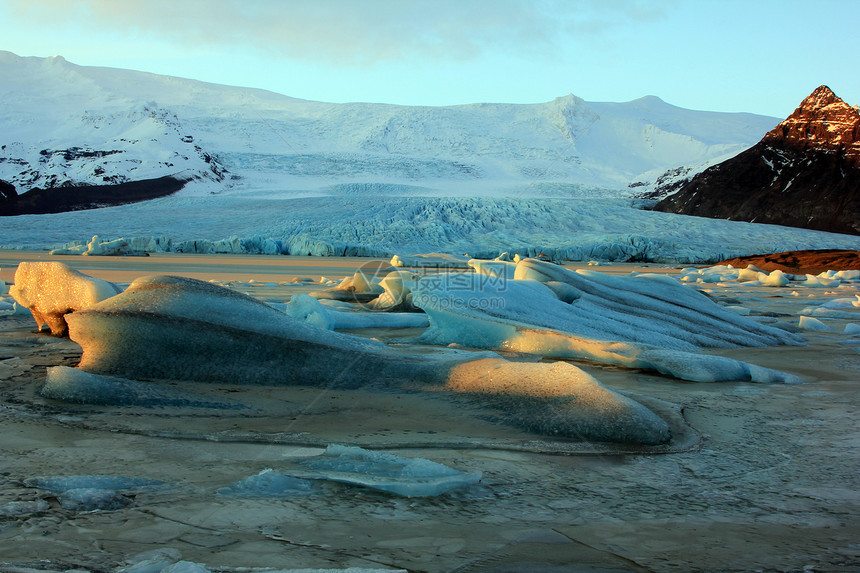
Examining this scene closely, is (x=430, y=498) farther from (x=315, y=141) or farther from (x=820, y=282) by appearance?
(x=315, y=141)

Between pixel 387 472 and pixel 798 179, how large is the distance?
975 inches

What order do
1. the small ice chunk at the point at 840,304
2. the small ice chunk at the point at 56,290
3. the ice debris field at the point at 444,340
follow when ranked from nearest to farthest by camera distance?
the ice debris field at the point at 444,340, the small ice chunk at the point at 56,290, the small ice chunk at the point at 840,304

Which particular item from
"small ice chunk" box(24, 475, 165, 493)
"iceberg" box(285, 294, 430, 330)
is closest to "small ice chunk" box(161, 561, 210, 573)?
"small ice chunk" box(24, 475, 165, 493)

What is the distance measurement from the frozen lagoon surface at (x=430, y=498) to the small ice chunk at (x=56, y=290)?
1.97 ft

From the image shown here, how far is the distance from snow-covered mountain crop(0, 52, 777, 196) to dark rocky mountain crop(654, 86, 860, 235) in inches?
197

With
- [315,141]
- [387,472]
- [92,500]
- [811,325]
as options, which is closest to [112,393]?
[92,500]

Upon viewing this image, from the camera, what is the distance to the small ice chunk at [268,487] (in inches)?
58.3

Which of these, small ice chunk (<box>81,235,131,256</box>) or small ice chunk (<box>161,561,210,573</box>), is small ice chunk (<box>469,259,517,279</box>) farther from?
small ice chunk (<box>81,235,131,256</box>)

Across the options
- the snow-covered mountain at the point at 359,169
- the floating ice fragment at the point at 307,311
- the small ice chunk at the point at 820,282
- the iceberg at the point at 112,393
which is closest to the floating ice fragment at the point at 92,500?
the iceberg at the point at 112,393

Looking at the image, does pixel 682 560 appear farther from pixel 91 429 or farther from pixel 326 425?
pixel 91 429

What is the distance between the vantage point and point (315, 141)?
32.6 meters

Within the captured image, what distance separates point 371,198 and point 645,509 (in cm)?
1971

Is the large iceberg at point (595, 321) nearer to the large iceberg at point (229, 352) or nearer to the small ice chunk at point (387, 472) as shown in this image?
the large iceberg at point (229, 352)

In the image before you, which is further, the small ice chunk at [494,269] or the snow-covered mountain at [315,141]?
the snow-covered mountain at [315,141]
